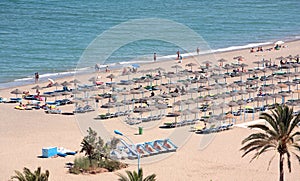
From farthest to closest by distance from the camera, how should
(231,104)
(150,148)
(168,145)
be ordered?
(231,104) < (168,145) < (150,148)

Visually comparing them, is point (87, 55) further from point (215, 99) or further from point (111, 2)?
point (111, 2)

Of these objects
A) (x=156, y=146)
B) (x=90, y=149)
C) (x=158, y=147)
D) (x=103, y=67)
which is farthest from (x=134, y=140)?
(x=103, y=67)

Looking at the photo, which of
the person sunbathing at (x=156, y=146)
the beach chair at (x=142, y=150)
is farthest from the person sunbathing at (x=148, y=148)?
the person sunbathing at (x=156, y=146)

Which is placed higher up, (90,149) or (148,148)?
(90,149)

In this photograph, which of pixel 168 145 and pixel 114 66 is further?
pixel 114 66

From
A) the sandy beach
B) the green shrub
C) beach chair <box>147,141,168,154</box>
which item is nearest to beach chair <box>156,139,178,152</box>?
beach chair <box>147,141,168,154</box>

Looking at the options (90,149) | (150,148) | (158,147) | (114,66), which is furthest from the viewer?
(114,66)

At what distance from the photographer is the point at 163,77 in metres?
53.6

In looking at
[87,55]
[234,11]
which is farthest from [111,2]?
[87,55]

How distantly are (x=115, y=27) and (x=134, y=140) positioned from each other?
1667 inches

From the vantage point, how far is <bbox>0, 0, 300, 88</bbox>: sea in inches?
2544

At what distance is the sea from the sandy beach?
1259 centimetres

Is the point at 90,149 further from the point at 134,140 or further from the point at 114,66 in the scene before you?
the point at 114,66

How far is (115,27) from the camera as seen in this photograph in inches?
3179
